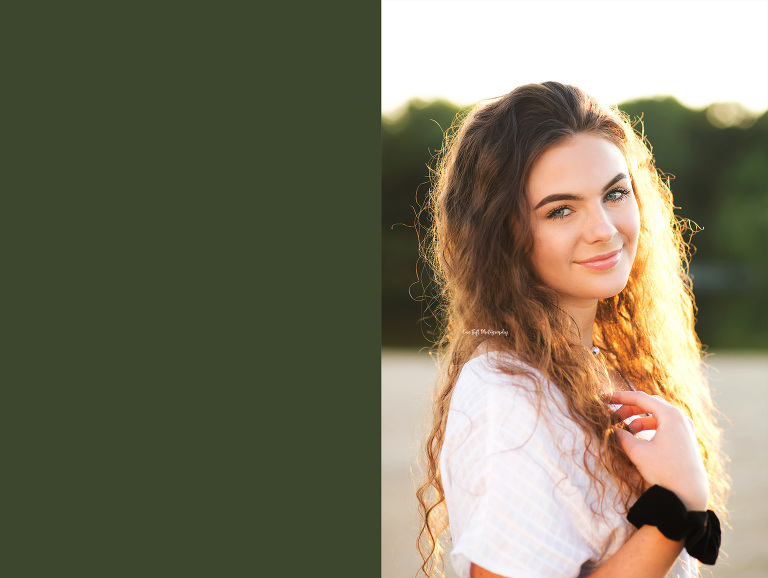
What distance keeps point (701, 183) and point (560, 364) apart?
50.9 metres

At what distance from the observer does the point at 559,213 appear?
178 cm

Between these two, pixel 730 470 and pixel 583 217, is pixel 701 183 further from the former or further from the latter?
pixel 583 217

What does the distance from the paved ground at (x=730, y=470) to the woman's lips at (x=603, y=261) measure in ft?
2.42

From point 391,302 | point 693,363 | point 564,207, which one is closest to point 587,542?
point 564,207

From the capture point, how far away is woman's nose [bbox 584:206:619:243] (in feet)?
5.67

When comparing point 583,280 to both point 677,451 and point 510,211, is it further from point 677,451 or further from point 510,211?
point 677,451

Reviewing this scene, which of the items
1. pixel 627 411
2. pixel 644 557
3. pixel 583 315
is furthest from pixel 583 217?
pixel 644 557

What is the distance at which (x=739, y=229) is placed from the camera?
44.7m

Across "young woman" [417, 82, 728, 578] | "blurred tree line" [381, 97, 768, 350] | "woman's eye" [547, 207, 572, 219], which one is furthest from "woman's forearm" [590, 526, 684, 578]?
"blurred tree line" [381, 97, 768, 350]

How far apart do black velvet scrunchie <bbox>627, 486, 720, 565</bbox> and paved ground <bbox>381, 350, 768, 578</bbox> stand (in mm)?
823

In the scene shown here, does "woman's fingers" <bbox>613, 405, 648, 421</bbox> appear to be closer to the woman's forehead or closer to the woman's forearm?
the woman's forearm

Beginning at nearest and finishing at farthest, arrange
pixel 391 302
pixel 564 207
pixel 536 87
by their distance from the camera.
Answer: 1. pixel 564 207
2. pixel 536 87
3. pixel 391 302

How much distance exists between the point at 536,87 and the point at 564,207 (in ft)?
1.25

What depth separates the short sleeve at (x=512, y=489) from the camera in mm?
1482
